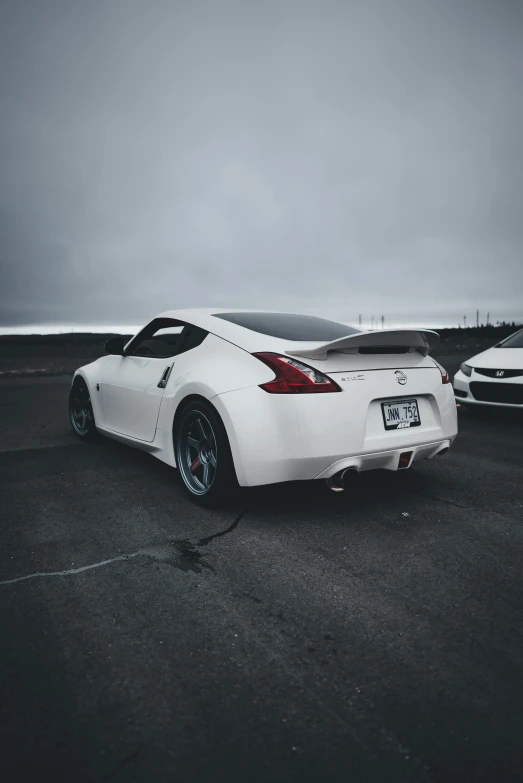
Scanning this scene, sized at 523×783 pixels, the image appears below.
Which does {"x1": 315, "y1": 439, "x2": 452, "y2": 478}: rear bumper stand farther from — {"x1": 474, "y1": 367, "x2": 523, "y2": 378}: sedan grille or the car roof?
{"x1": 474, "y1": 367, "x2": 523, "y2": 378}: sedan grille

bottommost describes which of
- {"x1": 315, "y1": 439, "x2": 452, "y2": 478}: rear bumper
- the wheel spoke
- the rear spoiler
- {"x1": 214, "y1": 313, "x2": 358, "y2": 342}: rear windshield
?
{"x1": 315, "y1": 439, "x2": 452, "y2": 478}: rear bumper

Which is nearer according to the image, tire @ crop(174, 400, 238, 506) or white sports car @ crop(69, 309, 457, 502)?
white sports car @ crop(69, 309, 457, 502)

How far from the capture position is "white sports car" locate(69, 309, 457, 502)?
315cm

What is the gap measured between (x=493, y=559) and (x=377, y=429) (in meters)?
1.02

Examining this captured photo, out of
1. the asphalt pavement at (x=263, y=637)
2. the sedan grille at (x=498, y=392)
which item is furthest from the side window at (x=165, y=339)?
the sedan grille at (x=498, y=392)

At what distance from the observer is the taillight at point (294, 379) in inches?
124

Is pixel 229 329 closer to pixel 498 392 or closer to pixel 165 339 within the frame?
pixel 165 339

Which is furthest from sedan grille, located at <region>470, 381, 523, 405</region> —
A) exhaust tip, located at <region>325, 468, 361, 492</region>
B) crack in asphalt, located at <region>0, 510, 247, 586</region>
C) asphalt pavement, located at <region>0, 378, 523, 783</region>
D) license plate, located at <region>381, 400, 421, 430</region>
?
crack in asphalt, located at <region>0, 510, 247, 586</region>

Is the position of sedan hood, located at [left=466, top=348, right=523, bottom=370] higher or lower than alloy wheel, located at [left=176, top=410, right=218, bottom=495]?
higher

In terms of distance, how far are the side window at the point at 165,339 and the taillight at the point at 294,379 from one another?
34.6 inches

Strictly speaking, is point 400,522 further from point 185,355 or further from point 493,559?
point 185,355

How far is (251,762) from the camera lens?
4.77 feet

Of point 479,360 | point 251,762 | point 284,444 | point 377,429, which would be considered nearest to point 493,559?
point 377,429

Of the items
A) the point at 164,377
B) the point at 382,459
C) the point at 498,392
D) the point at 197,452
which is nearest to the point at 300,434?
the point at 382,459
